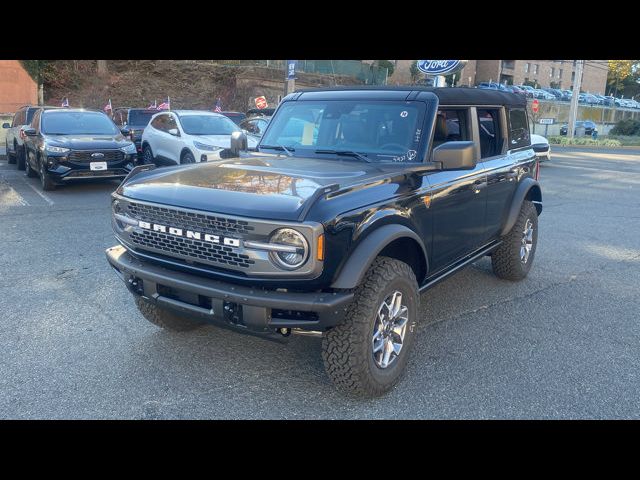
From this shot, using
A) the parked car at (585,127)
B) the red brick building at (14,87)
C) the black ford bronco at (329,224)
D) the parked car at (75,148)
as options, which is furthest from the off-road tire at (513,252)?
the parked car at (585,127)

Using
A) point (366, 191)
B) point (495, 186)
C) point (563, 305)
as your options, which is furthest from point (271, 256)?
point (563, 305)

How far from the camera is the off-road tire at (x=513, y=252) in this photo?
18.5ft

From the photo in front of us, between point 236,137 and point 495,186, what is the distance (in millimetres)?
2417

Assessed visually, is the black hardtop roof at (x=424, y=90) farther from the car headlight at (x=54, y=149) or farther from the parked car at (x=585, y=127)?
the parked car at (x=585, y=127)

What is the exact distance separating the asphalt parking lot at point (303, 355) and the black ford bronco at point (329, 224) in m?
0.33

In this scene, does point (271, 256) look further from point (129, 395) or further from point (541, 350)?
point (541, 350)

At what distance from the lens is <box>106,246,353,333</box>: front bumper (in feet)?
9.68

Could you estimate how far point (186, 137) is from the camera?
11562 millimetres

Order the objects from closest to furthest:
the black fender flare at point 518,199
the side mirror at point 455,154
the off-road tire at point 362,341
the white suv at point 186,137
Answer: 1. the off-road tire at point 362,341
2. the side mirror at point 455,154
3. the black fender flare at point 518,199
4. the white suv at point 186,137

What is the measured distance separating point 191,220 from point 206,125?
9.45m

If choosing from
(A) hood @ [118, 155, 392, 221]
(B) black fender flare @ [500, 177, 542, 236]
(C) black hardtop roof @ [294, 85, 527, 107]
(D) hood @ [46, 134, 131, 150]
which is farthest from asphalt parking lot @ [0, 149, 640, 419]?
(D) hood @ [46, 134, 131, 150]

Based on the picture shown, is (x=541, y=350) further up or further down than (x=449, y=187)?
further down

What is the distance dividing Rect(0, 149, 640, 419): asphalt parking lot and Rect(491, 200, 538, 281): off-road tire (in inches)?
4.9

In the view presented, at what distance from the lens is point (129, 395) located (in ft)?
11.1
